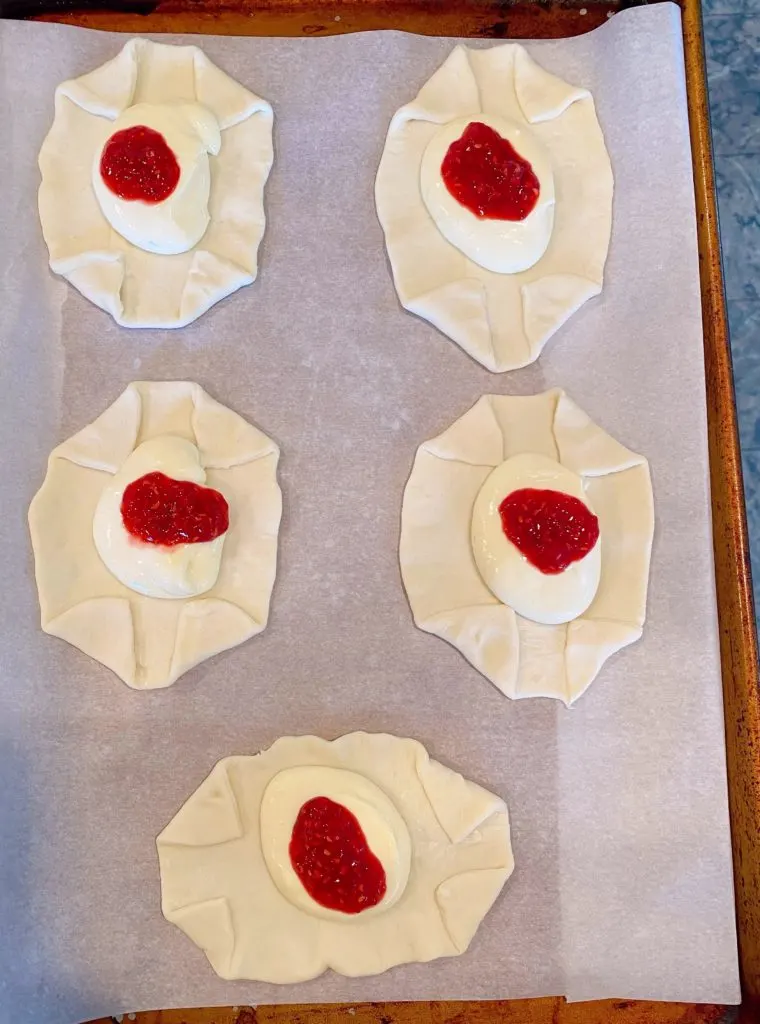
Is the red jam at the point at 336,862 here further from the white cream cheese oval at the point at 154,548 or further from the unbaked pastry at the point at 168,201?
the unbaked pastry at the point at 168,201

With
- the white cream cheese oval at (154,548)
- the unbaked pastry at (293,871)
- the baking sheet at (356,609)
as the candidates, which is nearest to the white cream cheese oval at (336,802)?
the unbaked pastry at (293,871)

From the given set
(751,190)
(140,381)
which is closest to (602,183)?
(751,190)

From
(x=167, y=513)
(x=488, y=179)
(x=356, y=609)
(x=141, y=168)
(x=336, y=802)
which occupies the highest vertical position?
(x=141, y=168)

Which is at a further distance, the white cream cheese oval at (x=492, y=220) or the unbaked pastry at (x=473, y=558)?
the white cream cheese oval at (x=492, y=220)

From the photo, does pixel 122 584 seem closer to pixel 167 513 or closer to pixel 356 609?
pixel 167 513

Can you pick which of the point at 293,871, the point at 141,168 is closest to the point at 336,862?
the point at 293,871

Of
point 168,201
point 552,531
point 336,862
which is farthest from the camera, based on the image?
point 168,201

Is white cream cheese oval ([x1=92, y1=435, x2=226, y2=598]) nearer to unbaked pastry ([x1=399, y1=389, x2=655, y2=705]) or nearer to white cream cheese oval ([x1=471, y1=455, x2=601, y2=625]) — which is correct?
unbaked pastry ([x1=399, y1=389, x2=655, y2=705])

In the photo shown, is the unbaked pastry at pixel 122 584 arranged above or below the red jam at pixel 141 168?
below
